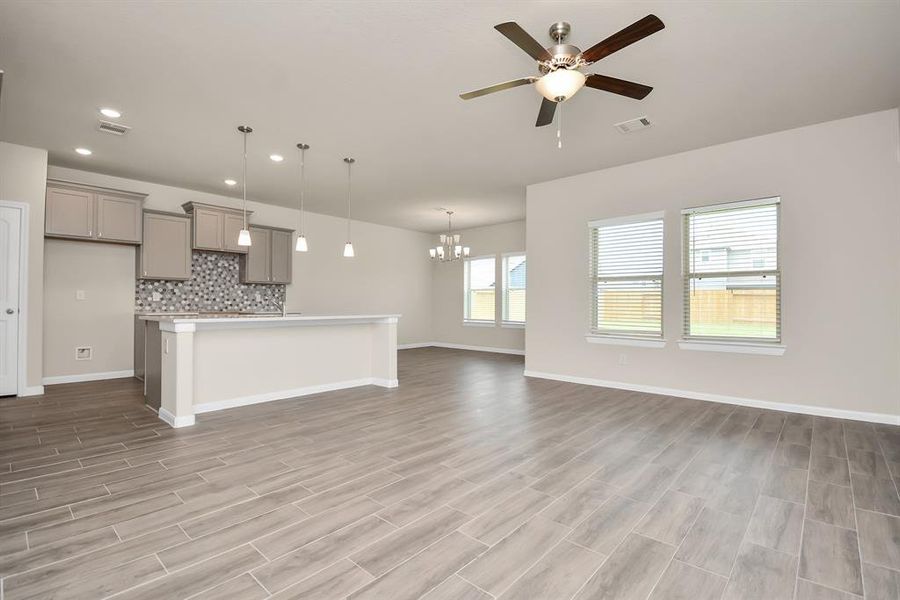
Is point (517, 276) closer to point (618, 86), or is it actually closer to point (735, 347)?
point (735, 347)

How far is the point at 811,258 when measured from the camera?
4145 mm

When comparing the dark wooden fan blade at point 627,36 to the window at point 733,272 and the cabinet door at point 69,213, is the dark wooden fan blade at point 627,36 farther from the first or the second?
the cabinet door at point 69,213

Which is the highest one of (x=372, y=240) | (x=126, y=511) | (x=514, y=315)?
(x=372, y=240)

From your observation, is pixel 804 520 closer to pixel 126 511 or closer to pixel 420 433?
pixel 420 433

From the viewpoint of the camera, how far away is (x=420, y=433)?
3.51 metres

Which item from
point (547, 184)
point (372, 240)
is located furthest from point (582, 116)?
point (372, 240)

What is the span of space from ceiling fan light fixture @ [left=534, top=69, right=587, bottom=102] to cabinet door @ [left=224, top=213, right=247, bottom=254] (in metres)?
5.65

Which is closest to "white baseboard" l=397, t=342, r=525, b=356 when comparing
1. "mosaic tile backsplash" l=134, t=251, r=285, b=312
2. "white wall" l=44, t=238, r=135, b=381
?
"mosaic tile backsplash" l=134, t=251, r=285, b=312

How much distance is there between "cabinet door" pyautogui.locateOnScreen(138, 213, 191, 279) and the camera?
5.91 metres

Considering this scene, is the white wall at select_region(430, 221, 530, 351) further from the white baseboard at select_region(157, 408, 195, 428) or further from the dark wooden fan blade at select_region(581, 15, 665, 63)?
the dark wooden fan blade at select_region(581, 15, 665, 63)

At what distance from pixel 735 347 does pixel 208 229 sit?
707cm

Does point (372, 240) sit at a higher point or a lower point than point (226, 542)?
higher

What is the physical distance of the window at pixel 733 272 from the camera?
4379 millimetres

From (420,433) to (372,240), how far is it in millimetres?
6471
